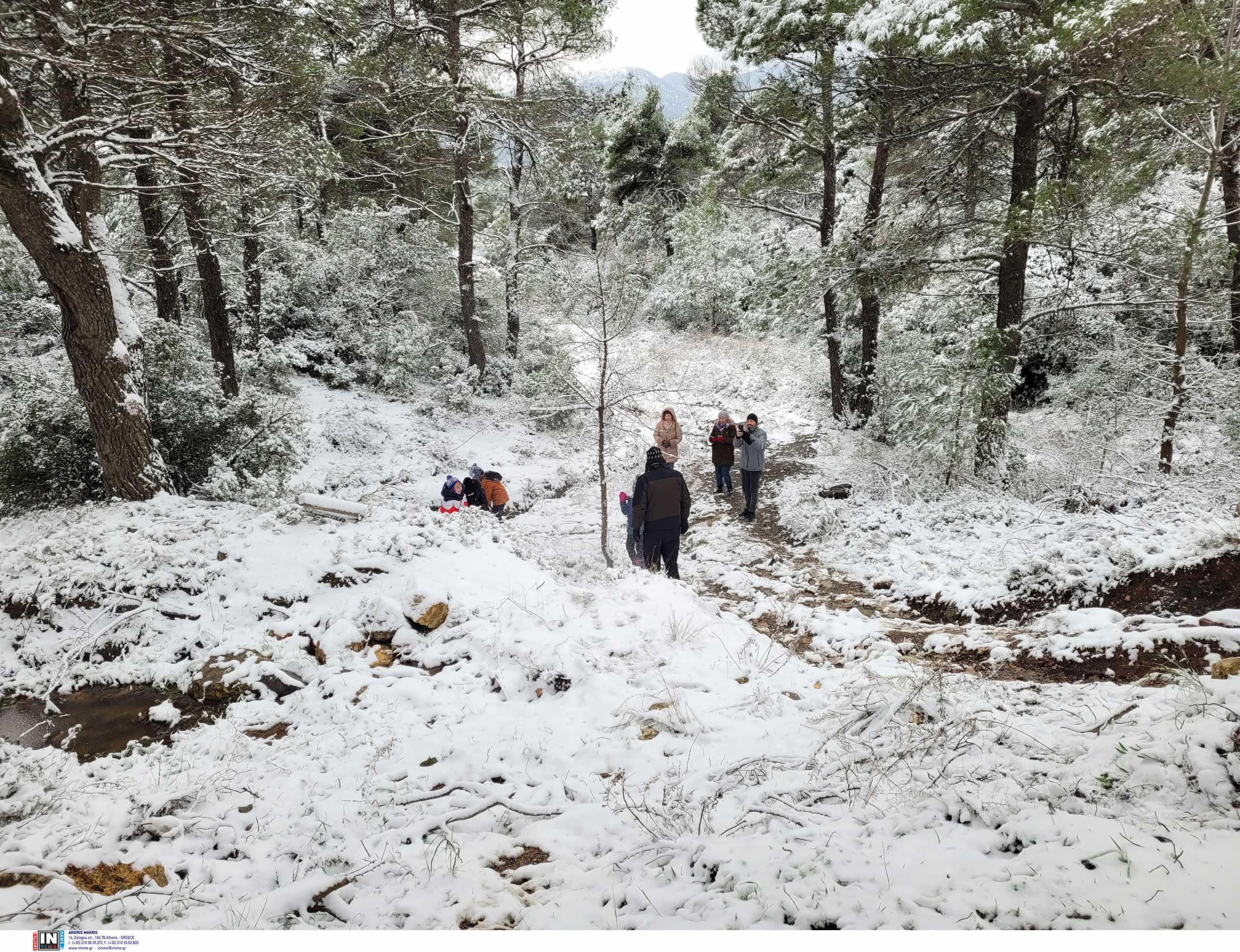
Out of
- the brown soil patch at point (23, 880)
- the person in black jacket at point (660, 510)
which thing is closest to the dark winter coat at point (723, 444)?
the person in black jacket at point (660, 510)

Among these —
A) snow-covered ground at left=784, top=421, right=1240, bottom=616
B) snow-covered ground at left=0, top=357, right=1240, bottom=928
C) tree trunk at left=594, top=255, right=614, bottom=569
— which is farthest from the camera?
tree trunk at left=594, top=255, right=614, bottom=569

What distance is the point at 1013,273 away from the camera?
8148 millimetres

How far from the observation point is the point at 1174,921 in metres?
1.99

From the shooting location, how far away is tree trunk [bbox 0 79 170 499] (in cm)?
546

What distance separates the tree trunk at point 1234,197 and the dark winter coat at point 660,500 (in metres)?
8.81

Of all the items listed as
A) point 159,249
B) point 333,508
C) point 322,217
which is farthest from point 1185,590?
point 322,217

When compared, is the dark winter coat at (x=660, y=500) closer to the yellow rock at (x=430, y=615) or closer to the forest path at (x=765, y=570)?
the forest path at (x=765, y=570)

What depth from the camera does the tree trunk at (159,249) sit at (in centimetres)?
881

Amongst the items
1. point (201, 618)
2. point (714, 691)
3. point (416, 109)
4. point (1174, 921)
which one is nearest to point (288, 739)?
point (201, 618)

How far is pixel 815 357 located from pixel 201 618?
17732 millimetres

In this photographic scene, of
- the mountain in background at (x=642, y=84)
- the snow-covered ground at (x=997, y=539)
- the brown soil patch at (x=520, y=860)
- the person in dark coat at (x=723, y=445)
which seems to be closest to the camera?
the brown soil patch at (x=520, y=860)

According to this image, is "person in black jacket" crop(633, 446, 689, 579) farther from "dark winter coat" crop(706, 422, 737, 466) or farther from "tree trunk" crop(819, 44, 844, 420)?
"tree trunk" crop(819, 44, 844, 420)

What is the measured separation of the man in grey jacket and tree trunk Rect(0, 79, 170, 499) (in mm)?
8288

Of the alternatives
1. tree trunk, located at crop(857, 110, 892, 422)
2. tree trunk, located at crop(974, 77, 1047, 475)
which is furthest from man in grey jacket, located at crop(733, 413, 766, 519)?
tree trunk, located at crop(974, 77, 1047, 475)
